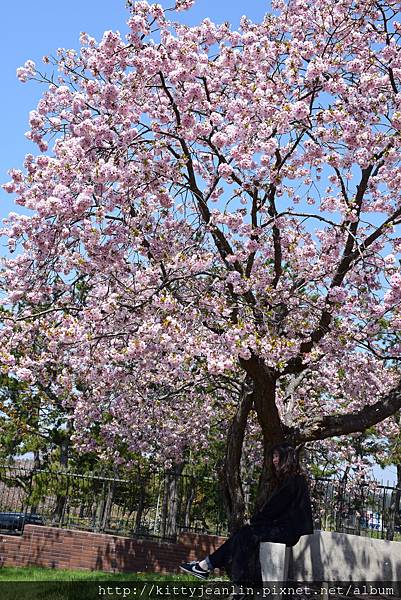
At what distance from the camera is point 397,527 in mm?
12148

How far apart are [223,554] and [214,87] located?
6.08 meters

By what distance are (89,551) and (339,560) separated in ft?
16.5

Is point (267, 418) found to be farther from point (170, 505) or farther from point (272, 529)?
point (170, 505)

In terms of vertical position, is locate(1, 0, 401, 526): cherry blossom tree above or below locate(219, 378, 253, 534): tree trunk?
above

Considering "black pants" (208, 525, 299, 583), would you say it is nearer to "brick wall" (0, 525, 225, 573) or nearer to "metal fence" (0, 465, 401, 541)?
"metal fence" (0, 465, 401, 541)

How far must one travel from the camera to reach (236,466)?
9.78 meters

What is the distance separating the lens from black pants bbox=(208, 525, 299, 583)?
673cm

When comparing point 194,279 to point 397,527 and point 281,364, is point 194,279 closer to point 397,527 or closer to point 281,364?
point 281,364

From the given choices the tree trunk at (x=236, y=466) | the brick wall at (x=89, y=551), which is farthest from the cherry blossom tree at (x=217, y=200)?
the brick wall at (x=89, y=551)

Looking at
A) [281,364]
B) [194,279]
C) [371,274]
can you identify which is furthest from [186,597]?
[371,274]

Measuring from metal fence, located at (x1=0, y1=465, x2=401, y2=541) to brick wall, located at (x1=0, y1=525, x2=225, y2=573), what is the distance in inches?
22.8

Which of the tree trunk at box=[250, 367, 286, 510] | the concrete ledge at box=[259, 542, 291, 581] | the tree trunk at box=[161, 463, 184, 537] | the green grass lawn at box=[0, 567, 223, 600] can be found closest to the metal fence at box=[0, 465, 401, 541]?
the tree trunk at box=[161, 463, 184, 537]

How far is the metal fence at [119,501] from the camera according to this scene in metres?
13.1

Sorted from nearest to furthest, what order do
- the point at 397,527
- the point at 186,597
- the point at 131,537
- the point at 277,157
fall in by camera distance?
1. the point at 186,597
2. the point at 277,157
3. the point at 397,527
4. the point at 131,537
